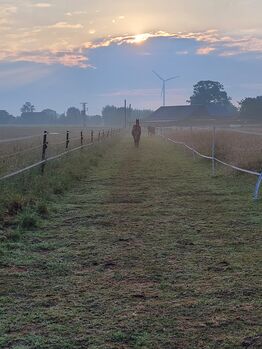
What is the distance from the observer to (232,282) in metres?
4.25

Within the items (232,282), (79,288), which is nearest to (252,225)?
(232,282)

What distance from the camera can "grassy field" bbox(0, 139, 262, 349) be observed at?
10.6 ft

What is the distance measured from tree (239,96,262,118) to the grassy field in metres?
82.4

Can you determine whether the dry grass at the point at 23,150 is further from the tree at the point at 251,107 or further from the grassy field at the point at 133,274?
the tree at the point at 251,107

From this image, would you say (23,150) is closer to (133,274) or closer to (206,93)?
(133,274)

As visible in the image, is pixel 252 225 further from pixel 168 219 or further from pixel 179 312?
pixel 179 312

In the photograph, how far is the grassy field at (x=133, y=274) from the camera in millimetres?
3241

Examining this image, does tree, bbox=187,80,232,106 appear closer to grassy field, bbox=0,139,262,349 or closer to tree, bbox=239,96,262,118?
tree, bbox=239,96,262,118

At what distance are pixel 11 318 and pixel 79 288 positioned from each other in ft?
2.57

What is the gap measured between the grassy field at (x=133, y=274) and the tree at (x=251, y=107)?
8241 cm

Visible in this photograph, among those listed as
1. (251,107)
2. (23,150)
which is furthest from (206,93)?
(23,150)

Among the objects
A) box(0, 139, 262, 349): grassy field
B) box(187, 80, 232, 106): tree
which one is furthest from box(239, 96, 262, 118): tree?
box(0, 139, 262, 349): grassy field

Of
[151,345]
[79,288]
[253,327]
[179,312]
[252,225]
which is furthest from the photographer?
[252,225]

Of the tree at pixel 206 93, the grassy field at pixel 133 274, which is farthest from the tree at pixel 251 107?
the grassy field at pixel 133 274
